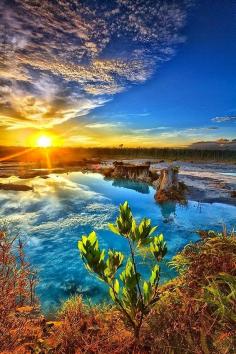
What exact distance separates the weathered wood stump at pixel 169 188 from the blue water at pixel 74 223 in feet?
3.04

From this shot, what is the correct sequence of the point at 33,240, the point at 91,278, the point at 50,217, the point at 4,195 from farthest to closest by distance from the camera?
the point at 4,195, the point at 50,217, the point at 33,240, the point at 91,278

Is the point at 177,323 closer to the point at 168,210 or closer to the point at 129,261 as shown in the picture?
the point at 129,261

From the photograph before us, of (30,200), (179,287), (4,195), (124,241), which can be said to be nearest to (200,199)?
(124,241)

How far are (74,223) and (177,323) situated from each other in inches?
440

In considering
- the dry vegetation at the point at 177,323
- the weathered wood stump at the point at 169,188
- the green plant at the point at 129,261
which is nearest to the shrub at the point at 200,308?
the dry vegetation at the point at 177,323

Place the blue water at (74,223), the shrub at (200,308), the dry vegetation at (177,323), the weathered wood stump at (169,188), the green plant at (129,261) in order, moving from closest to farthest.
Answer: the shrub at (200,308) < the dry vegetation at (177,323) < the green plant at (129,261) < the blue water at (74,223) < the weathered wood stump at (169,188)

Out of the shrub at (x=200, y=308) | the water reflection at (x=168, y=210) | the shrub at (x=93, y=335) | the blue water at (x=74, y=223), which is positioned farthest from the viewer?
the water reflection at (x=168, y=210)

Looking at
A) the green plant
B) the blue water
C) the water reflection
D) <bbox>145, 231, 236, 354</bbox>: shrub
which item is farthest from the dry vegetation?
the water reflection

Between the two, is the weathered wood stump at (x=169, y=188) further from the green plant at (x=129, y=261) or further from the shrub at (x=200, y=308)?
the green plant at (x=129, y=261)

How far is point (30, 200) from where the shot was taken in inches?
756

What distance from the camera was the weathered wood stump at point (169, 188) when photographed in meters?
19.8

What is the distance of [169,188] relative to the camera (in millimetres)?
20953

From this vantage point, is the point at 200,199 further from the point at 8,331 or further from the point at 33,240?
the point at 8,331

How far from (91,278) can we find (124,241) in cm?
346
